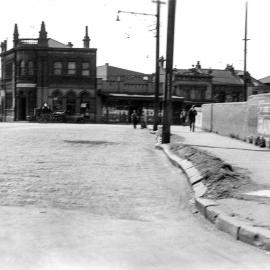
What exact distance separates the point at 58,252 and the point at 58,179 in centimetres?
590

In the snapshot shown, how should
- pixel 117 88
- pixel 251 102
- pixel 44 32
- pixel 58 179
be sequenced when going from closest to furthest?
pixel 58 179 → pixel 251 102 → pixel 44 32 → pixel 117 88

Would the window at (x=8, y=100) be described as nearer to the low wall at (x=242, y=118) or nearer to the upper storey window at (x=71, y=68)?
the upper storey window at (x=71, y=68)

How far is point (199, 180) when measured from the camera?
36.4ft

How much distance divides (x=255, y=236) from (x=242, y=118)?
772 inches

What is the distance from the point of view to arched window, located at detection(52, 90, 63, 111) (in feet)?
204

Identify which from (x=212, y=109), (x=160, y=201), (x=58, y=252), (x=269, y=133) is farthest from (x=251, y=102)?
(x=58, y=252)

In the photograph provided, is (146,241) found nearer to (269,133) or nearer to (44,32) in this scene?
(269,133)

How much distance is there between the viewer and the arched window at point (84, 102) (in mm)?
62669

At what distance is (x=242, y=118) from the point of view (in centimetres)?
2594

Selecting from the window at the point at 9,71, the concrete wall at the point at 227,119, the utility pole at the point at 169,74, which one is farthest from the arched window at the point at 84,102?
the utility pole at the point at 169,74

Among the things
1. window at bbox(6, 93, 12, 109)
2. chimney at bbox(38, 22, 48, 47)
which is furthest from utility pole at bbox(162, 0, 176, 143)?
window at bbox(6, 93, 12, 109)

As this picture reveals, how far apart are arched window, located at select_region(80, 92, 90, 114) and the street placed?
48.1 m

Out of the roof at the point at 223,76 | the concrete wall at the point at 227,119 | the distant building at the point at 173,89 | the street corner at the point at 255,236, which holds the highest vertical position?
the roof at the point at 223,76

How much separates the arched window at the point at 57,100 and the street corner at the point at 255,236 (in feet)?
184
